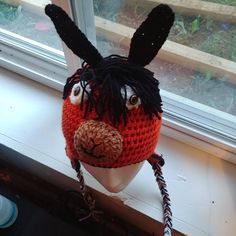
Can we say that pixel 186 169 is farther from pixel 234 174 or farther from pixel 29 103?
pixel 29 103

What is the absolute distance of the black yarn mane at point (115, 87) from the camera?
0.39m

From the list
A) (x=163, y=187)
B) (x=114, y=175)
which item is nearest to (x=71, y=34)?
(x=114, y=175)

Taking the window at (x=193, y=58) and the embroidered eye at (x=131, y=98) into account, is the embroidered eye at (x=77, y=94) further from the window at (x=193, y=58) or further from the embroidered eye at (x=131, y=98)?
the window at (x=193, y=58)

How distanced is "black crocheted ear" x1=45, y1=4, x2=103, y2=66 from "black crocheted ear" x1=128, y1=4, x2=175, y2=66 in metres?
0.06

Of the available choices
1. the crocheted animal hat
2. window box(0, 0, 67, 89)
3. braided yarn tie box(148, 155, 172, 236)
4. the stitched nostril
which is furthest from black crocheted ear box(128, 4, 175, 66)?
window box(0, 0, 67, 89)

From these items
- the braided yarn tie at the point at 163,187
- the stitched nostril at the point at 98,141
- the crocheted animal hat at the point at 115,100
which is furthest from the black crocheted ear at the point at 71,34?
the braided yarn tie at the point at 163,187

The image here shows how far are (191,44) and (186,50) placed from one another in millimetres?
18

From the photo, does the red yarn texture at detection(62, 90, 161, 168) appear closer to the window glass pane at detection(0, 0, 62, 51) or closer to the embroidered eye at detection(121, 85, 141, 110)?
the embroidered eye at detection(121, 85, 141, 110)

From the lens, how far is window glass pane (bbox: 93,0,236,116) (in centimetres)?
53

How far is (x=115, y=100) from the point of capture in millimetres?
389

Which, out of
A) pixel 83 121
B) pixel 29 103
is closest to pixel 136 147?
pixel 83 121

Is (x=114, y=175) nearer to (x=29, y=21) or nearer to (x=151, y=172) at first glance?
(x=151, y=172)

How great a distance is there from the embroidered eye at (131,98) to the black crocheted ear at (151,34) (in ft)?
0.18

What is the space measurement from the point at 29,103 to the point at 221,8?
505 mm
